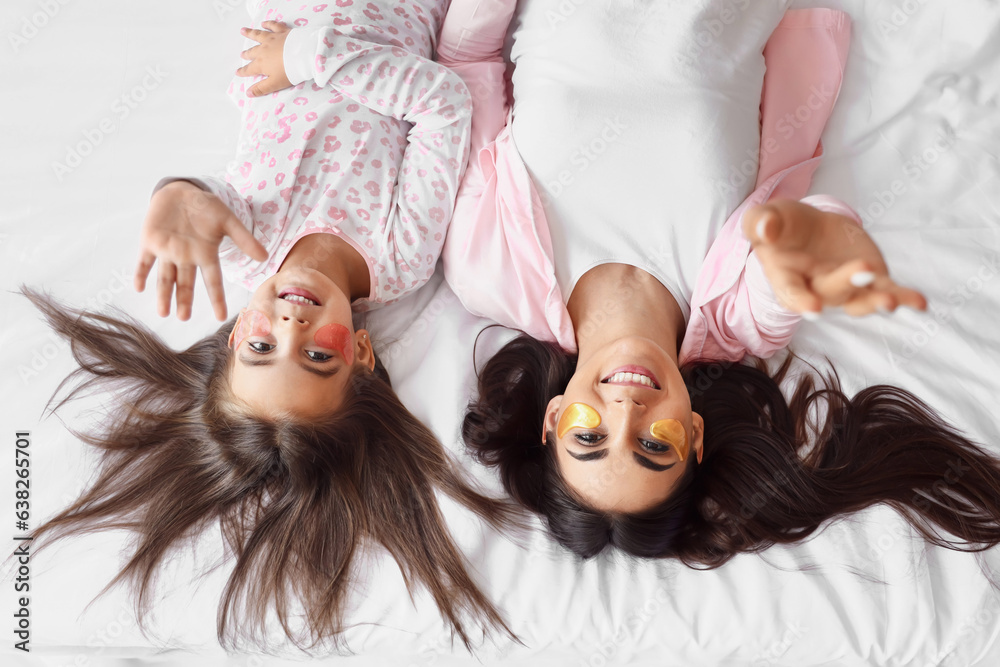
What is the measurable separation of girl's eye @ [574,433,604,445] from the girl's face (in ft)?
1.21

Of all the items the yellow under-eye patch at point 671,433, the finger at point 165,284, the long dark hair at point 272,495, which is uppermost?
the finger at point 165,284

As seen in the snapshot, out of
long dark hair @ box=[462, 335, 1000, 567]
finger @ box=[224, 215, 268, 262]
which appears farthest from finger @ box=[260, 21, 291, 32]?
long dark hair @ box=[462, 335, 1000, 567]

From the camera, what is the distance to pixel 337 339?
1061 millimetres

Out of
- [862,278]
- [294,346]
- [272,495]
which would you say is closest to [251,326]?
[294,346]

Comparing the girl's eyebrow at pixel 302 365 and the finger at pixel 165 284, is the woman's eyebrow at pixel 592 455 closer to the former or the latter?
the girl's eyebrow at pixel 302 365

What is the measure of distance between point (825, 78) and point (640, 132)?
0.37 metres

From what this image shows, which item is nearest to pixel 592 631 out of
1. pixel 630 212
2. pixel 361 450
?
pixel 361 450

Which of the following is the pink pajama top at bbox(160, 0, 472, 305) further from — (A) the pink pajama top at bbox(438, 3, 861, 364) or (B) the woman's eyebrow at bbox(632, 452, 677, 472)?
(B) the woman's eyebrow at bbox(632, 452, 677, 472)

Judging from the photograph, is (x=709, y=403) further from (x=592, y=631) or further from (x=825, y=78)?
(x=825, y=78)

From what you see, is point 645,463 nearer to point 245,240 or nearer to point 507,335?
point 507,335

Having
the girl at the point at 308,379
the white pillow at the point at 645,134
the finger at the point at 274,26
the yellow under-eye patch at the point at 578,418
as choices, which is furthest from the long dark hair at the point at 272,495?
the finger at the point at 274,26

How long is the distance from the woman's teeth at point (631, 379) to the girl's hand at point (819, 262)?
247 millimetres

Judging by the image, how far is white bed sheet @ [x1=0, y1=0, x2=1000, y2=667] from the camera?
1.10 metres

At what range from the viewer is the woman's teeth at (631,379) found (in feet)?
3.36
